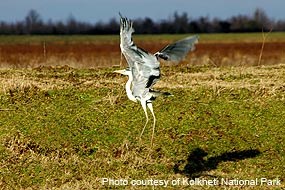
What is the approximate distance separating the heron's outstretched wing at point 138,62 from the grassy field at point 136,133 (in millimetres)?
1653

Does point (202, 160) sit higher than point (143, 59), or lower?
lower

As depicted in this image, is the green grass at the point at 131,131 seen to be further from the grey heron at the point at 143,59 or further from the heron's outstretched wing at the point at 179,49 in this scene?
the heron's outstretched wing at the point at 179,49

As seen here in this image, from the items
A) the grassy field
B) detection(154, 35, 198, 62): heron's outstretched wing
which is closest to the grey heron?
detection(154, 35, 198, 62): heron's outstretched wing

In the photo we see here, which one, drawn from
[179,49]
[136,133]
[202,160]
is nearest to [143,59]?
[179,49]

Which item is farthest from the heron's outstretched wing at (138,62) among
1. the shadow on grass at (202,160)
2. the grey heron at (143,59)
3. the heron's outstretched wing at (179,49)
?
the shadow on grass at (202,160)

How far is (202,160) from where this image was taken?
367 inches

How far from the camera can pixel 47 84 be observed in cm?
1211

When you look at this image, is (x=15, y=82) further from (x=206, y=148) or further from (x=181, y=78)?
(x=206, y=148)

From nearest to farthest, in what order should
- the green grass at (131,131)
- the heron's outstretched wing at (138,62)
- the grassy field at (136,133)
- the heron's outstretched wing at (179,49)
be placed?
the heron's outstretched wing at (138,62) → the heron's outstretched wing at (179,49) → the grassy field at (136,133) → the green grass at (131,131)

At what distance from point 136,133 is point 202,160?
122cm

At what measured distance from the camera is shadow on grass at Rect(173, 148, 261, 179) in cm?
902

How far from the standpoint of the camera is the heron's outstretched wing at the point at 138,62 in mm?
7172

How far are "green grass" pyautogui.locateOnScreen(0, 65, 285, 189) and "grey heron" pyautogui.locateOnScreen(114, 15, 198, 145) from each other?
154 centimetres

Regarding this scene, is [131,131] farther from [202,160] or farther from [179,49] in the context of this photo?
[179,49]
